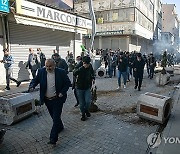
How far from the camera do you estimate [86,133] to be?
5113 mm

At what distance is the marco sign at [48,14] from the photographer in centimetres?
1086

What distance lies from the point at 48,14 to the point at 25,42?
2178 mm

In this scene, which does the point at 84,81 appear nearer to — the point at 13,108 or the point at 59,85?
the point at 59,85

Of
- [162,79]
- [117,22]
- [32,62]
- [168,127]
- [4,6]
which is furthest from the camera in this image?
[117,22]

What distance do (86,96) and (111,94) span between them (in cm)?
362

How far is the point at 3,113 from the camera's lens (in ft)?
18.4

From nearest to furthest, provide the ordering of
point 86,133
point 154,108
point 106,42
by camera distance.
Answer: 1. point 86,133
2. point 154,108
3. point 106,42

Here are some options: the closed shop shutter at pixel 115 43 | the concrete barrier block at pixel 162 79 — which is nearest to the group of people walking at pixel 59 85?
the concrete barrier block at pixel 162 79

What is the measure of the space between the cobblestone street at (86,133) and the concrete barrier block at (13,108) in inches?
7.5

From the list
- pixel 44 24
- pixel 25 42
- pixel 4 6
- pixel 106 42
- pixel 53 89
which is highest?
pixel 106 42

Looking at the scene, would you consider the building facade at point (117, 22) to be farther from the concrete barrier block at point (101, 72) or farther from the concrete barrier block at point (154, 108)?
the concrete barrier block at point (154, 108)

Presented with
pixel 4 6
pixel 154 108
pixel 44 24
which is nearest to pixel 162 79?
pixel 154 108

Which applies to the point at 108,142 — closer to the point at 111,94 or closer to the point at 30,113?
the point at 30,113

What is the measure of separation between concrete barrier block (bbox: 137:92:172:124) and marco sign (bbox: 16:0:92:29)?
7.52 meters
